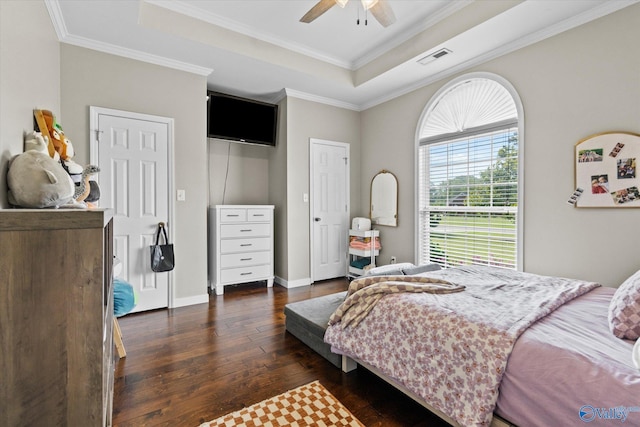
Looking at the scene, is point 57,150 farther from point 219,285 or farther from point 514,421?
point 514,421

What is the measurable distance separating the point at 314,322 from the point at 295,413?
702 mm

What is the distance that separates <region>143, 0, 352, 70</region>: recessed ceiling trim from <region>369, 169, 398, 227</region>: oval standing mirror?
1.59 m

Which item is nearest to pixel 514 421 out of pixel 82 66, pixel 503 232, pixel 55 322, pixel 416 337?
pixel 416 337

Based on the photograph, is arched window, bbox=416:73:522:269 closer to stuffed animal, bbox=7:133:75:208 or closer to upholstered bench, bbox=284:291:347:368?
upholstered bench, bbox=284:291:347:368

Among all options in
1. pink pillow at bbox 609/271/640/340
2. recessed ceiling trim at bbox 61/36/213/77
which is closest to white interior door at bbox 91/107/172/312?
recessed ceiling trim at bbox 61/36/213/77

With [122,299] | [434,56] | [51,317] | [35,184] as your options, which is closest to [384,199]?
[434,56]

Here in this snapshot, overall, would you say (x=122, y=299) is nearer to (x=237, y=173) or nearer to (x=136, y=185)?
(x=136, y=185)

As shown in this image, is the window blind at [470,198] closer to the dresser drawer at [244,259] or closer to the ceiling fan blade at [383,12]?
the ceiling fan blade at [383,12]

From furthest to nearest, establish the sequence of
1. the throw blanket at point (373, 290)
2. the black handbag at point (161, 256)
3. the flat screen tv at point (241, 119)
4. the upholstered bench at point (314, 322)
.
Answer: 1. the flat screen tv at point (241, 119)
2. the black handbag at point (161, 256)
3. the upholstered bench at point (314, 322)
4. the throw blanket at point (373, 290)

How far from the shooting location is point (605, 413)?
Answer: 964 mm

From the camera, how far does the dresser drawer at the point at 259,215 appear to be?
3.94m

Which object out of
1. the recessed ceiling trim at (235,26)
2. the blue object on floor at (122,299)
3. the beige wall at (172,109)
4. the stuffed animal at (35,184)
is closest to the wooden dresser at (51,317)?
the stuffed animal at (35,184)

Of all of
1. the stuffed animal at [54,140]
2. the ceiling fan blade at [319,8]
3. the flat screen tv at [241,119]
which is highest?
the ceiling fan blade at [319,8]

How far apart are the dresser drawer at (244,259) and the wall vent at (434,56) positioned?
9.62 feet
